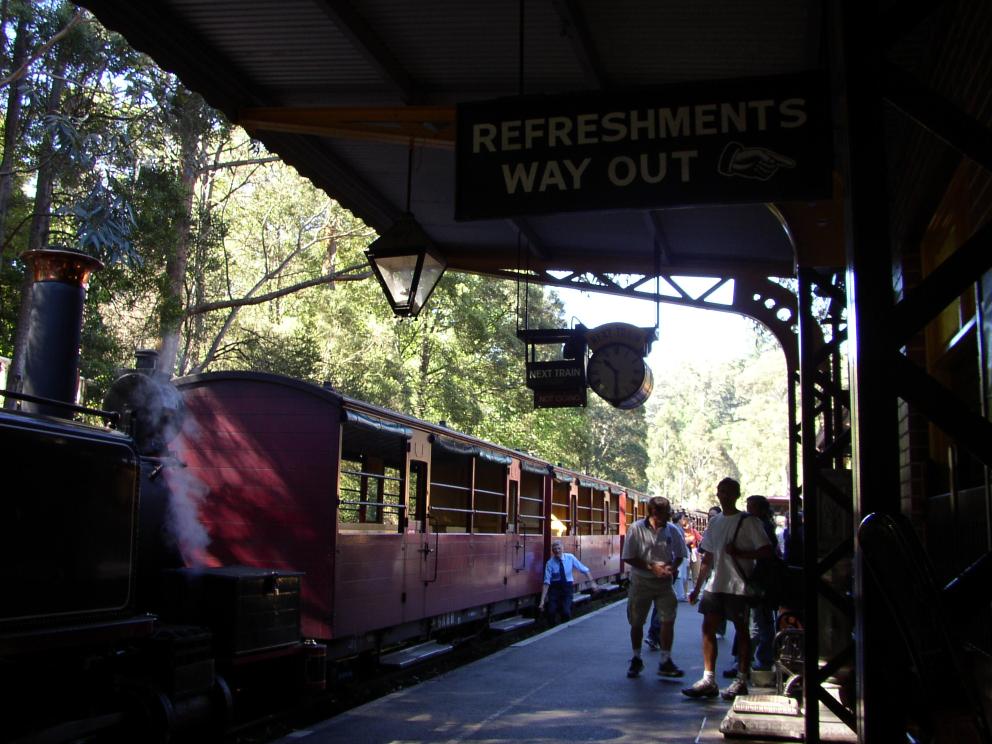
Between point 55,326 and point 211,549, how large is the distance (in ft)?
8.61

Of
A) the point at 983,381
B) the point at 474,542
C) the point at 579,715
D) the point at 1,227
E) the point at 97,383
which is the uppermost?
the point at 1,227

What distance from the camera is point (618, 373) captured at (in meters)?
10.1

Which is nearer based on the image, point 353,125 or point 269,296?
point 353,125

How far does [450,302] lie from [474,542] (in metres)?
15.8

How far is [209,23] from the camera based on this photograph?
552 cm

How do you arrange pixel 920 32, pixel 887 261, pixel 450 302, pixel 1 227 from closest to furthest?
pixel 887 261, pixel 920 32, pixel 1 227, pixel 450 302

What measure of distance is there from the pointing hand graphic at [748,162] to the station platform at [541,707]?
3.89m

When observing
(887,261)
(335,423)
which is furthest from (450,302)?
(887,261)

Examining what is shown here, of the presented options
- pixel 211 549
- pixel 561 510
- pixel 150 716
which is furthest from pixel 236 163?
pixel 150 716

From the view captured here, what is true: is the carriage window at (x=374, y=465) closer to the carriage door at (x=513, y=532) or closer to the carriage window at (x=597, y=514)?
the carriage door at (x=513, y=532)

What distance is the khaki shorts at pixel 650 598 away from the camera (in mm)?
8398

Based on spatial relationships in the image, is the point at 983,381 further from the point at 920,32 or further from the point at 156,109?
the point at 156,109

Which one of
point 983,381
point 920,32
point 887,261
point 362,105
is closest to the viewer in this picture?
point 887,261

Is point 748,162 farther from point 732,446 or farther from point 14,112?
point 732,446
